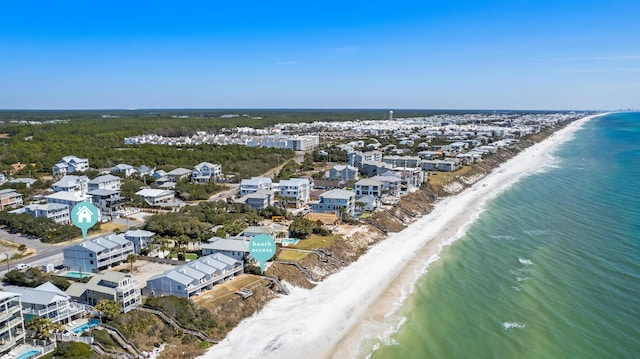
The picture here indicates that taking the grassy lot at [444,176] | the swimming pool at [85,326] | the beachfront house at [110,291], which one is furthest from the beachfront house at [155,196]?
the grassy lot at [444,176]

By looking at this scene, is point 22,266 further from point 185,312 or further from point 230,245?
point 185,312

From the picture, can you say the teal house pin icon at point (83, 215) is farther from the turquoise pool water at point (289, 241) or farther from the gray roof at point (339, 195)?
the gray roof at point (339, 195)

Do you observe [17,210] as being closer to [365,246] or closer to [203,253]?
[203,253]

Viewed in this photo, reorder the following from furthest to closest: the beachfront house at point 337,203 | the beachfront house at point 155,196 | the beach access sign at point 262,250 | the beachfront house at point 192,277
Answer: the beachfront house at point 155,196 → the beachfront house at point 337,203 → the beach access sign at point 262,250 → the beachfront house at point 192,277

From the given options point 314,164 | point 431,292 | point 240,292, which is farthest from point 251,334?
point 314,164

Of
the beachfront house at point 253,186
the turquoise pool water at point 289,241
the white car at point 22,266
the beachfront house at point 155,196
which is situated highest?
the beachfront house at point 253,186
